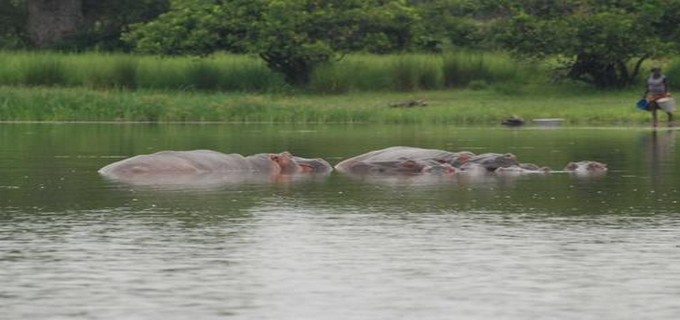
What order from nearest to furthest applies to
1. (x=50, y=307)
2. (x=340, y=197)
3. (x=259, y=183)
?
(x=50, y=307)
(x=340, y=197)
(x=259, y=183)

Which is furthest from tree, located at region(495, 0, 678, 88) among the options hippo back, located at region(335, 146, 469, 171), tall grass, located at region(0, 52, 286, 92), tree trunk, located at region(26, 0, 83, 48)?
hippo back, located at region(335, 146, 469, 171)

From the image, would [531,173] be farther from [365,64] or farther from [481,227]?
[365,64]

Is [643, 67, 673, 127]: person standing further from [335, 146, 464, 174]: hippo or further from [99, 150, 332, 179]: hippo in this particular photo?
[99, 150, 332, 179]: hippo

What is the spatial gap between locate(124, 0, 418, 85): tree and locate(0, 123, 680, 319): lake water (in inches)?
705

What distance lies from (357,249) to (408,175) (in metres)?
7.63

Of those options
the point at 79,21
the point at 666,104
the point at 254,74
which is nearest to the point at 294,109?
the point at 254,74

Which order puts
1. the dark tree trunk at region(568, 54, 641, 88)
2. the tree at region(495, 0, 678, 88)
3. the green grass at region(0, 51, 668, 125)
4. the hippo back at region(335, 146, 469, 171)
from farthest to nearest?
the dark tree trunk at region(568, 54, 641, 88) → the tree at region(495, 0, 678, 88) → the green grass at region(0, 51, 668, 125) → the hippo back at region(335, 146, 469, 171)

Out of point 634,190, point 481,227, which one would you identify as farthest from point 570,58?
point 481,227

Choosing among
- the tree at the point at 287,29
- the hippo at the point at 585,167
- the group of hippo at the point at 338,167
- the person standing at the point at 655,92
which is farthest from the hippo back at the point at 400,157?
the tree at the point at 287,29

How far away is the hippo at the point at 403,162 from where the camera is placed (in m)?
19.6

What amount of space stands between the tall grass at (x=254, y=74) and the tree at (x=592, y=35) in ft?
3.67

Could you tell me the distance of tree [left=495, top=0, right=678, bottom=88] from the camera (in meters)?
37.0

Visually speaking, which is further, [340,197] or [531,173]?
[531,173]

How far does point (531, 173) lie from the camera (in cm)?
1928
